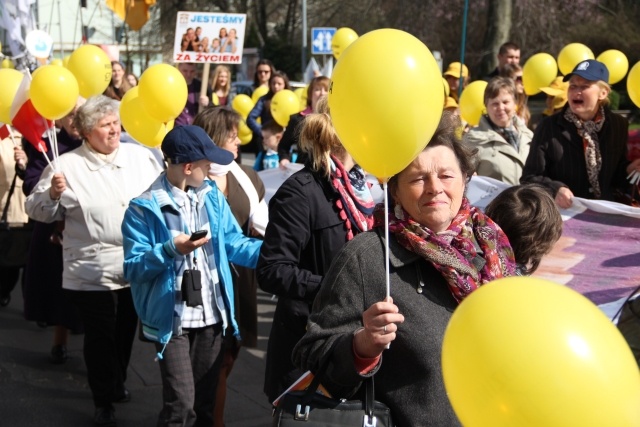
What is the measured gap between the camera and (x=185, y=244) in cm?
427

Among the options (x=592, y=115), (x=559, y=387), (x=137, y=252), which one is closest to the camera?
(x=559, y=387)

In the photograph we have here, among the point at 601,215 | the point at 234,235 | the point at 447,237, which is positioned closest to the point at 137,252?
the point at 234,235

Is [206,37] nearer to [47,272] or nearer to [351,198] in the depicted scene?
[47,272]

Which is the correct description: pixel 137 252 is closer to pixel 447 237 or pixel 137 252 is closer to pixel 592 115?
pixel 447 237

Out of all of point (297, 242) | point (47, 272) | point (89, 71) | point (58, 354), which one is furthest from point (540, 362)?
point (89, 71)

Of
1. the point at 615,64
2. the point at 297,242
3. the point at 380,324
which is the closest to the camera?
the point at 380,324

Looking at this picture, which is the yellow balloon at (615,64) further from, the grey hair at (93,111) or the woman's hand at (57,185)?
the woman's hand at (57,185)

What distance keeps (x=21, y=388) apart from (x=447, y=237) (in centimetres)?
445

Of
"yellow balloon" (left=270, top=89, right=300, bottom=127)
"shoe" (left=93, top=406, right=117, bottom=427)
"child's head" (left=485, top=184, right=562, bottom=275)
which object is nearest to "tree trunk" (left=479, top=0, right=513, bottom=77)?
"yellow balloon" (left=270, top=89, right=300, bottom=127)

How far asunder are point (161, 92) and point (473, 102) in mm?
2799

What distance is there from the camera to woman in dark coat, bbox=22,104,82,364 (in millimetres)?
6645

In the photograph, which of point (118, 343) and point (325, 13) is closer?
point (118, 343)

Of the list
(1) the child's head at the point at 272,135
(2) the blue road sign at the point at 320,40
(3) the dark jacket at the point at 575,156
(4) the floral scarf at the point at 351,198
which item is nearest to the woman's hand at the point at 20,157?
(1) the child's head at the point at 272,135

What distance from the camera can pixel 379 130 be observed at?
8.48ft
